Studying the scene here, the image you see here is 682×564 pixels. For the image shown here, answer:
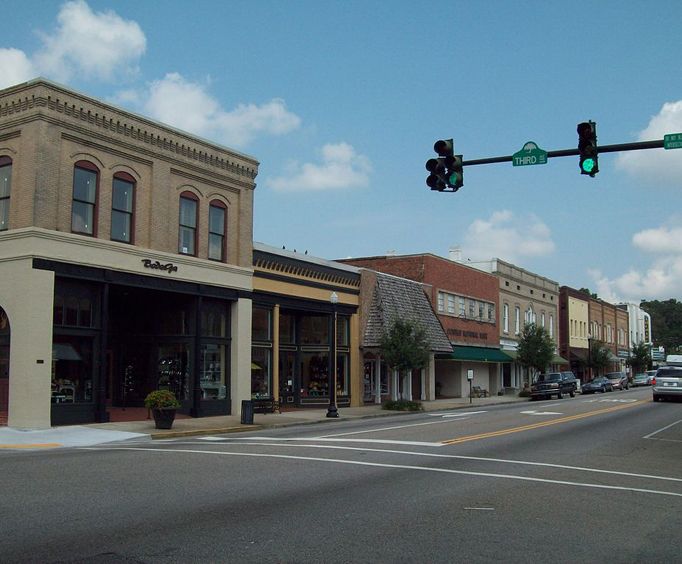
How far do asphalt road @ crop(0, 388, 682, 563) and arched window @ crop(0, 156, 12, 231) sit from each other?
27.0 feet

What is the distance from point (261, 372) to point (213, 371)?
2.90m

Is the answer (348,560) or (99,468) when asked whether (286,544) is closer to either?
(348,560)

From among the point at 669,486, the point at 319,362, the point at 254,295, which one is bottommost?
the point at 669,486

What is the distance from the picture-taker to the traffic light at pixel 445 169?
14.3 meters

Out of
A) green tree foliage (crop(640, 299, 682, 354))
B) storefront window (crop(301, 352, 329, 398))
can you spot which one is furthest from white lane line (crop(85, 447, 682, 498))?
green tree foliage (crop(640, 299, 682, 354))

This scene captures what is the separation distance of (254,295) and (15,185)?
1031 cm

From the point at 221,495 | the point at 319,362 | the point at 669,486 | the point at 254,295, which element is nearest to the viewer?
the point at 221,495

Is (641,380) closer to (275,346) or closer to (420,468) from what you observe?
(275,346)

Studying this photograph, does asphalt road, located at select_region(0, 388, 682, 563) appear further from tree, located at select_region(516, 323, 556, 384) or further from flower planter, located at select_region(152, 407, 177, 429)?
tree, located at select_region(516, 323, 556, 384)

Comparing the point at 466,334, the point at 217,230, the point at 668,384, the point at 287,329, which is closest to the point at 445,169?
the point at 217,230

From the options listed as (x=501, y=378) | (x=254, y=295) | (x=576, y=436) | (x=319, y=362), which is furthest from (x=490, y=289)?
(x=576, y=436)

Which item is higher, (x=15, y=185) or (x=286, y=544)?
(x=15, y=185)

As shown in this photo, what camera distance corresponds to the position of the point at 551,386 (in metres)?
46.7

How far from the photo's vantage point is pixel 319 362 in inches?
1339
